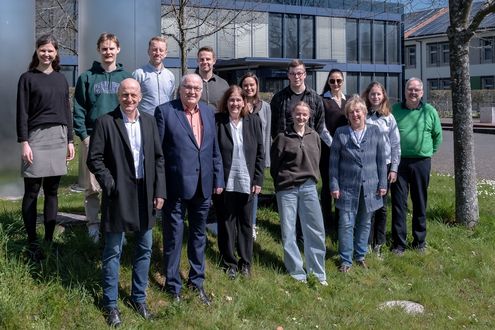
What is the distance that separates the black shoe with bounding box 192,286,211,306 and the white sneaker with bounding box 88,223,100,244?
127 centimetres

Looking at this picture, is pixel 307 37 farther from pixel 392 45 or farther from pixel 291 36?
pixel 392 45

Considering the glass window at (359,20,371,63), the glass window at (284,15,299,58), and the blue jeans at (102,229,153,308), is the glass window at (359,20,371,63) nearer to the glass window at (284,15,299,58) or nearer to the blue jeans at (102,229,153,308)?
the glass window at (284,15,299,58)

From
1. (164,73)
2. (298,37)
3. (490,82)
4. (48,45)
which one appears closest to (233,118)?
(164,73)

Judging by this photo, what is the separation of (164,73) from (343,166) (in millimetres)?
2145

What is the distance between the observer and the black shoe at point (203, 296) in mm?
5566

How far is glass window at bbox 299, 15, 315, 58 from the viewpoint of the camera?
3728 centimetres

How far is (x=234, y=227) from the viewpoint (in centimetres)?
630

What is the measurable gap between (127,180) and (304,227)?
2.19 m

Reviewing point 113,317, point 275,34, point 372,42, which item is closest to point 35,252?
point 113,317

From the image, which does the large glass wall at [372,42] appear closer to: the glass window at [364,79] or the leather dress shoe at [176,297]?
the glass window at [364,79]

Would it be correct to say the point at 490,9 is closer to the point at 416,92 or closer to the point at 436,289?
the point at 416,92

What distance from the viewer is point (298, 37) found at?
122 feet

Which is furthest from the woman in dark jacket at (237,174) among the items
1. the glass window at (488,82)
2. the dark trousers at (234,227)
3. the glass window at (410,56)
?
the glass window at (410,56)

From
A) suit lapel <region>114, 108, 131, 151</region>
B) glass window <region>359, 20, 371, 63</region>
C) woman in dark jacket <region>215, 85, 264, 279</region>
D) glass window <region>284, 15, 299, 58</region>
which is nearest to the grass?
woman in dark jacket <region>215, 85, 264, 279</region>
